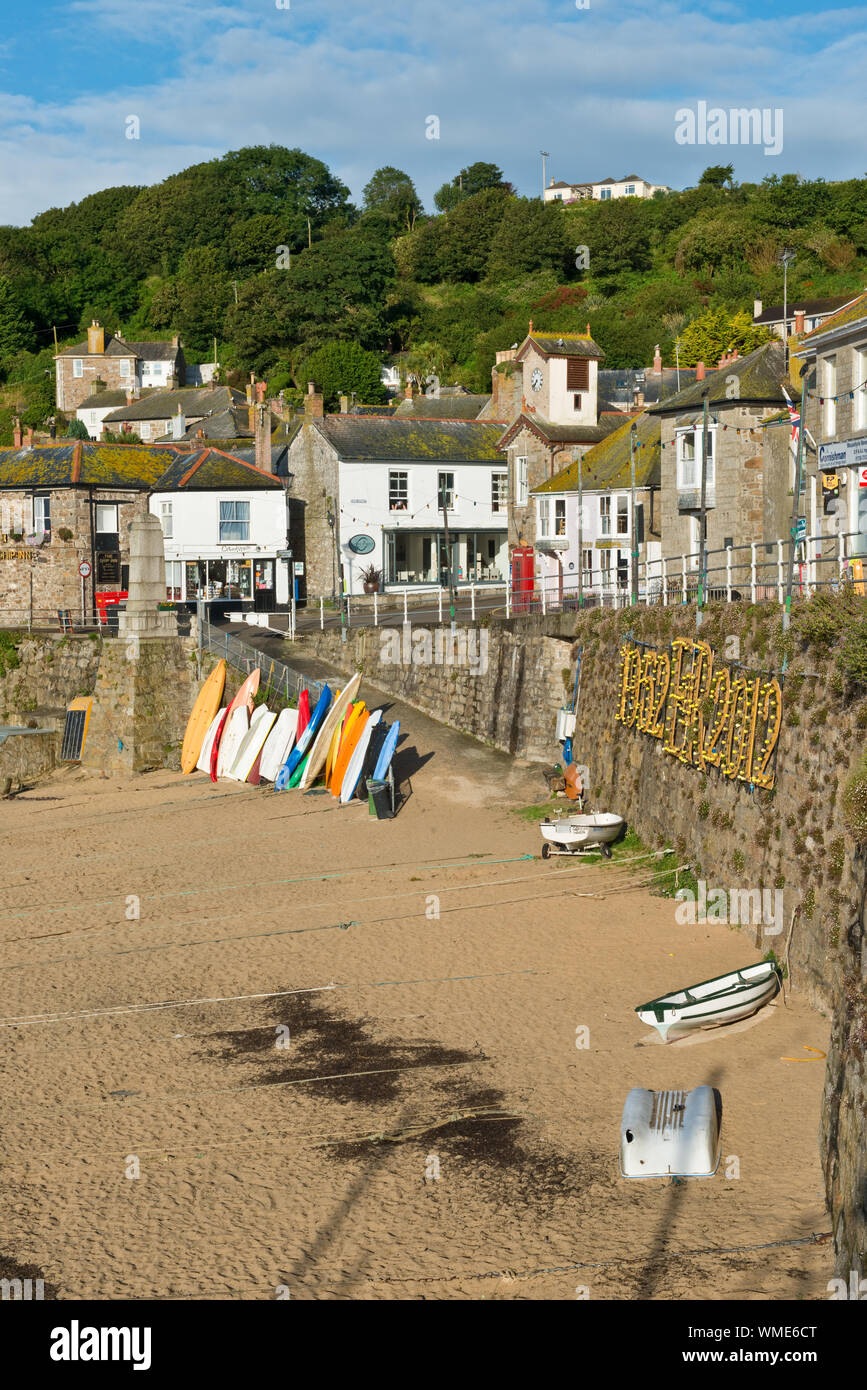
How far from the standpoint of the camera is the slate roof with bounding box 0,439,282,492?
139 ft

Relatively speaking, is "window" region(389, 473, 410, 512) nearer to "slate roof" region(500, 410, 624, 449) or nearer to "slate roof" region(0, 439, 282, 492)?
"slate roof" region(500, 410, 624, 449)

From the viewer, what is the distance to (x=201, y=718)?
29047mm

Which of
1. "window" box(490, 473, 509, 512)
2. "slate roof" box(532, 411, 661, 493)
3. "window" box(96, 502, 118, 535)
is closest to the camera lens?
"slate roof" box(532, 411, 661, 493)

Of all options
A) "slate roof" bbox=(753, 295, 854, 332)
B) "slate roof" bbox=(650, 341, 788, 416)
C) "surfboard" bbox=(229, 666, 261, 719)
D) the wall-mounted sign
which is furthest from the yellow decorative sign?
"slate roof" bbox=(753, 295, 854, 332)

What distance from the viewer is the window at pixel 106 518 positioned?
42812 mm

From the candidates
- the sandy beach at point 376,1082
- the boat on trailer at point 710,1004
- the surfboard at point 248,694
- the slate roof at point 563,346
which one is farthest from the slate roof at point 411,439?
the boat on trailer at point 710,1004

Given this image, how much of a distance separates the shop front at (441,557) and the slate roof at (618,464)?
647 centimetres

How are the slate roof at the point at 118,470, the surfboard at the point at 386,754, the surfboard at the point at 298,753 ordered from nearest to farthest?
1. the surfboard at the point at 386,754
2. the surfboard at the point at 298,753
3. the slate roof at the point at 118,470

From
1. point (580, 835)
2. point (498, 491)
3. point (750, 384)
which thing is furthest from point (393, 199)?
point (580, 835)

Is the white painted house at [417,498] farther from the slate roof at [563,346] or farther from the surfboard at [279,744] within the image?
the surfboard at [279,744]

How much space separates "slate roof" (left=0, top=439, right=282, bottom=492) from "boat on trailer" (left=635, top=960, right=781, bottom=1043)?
32090mm

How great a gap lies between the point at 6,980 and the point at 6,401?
86138mm

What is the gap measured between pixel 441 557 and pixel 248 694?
21.2 metres

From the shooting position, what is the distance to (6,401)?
9450 centimetres
